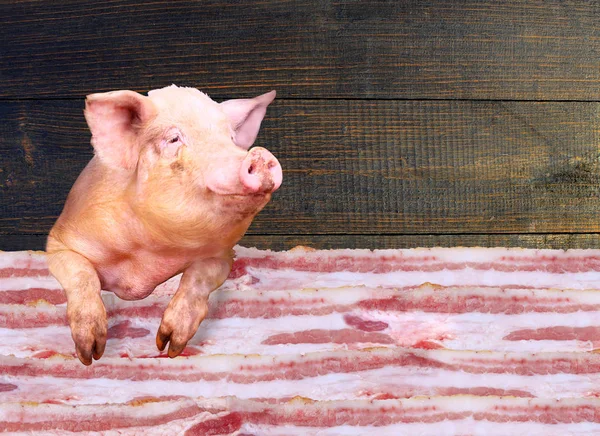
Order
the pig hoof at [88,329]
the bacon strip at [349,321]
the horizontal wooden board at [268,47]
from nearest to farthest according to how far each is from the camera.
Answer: the pig hoof at [88,329], the bacon strip at [349,321], the horizontal wooden board at [268,47]

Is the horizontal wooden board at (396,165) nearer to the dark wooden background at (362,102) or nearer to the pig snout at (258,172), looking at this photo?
the dark wooden background at (362,102)

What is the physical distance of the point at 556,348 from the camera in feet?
3.40

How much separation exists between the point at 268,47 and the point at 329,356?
0.83m

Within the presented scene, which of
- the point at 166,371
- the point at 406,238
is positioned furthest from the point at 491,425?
the point at 406,238

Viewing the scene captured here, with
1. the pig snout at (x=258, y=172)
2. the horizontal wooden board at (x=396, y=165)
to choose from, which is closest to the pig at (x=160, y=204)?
the pig snout at (x=258, y=172)

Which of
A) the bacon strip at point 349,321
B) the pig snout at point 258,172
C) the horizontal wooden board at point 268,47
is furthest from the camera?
the horizontal wooden board at point 268,47

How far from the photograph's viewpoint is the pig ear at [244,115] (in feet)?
3.09

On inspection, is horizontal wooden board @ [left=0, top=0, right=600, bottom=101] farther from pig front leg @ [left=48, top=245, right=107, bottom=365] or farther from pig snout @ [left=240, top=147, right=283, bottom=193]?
pig snout @ [left=240, top=147, right=283, bottom=193]

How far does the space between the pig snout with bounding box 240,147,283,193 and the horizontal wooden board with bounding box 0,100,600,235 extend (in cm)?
81

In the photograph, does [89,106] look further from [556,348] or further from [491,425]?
[556,348]

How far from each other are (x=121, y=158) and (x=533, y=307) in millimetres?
640

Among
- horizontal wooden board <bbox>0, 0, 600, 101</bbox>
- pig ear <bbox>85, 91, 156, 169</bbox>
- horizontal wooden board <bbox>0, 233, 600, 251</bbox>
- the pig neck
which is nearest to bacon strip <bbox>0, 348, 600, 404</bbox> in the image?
the pig neck

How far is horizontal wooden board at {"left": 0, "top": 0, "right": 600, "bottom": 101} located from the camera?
1.55 m

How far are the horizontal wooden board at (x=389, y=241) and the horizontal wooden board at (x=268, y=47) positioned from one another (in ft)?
1.03
